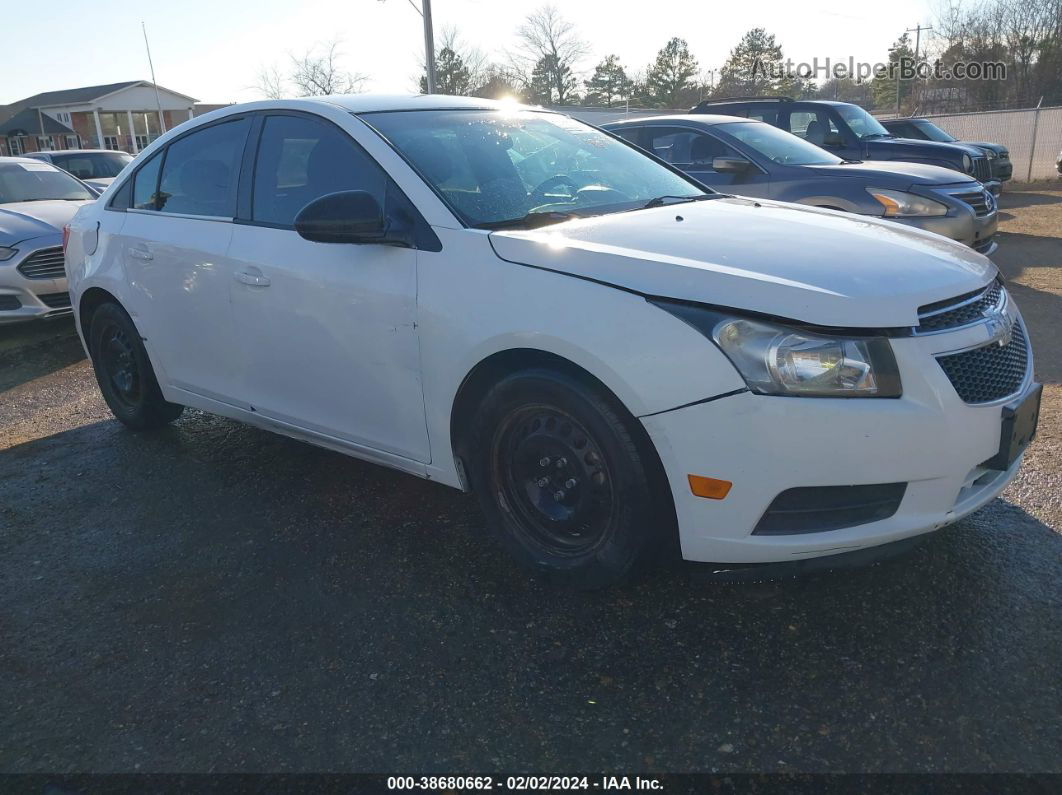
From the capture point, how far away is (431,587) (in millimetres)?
3068

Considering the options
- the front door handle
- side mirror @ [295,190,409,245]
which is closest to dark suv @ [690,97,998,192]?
the front door handle

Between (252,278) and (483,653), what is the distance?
1.98 metres

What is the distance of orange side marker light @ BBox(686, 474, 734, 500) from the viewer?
8.02 feet

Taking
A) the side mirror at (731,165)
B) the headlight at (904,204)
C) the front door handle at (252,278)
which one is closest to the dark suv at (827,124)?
the side mirror at (731,165)

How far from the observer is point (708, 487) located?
247 cm

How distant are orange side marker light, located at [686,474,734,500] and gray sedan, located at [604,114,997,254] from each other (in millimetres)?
5168

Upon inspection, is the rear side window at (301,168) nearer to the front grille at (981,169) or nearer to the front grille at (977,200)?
the front grille at (977,200)

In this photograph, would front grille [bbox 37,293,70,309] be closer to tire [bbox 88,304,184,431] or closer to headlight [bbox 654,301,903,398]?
tire [bbox 88,304,184,431]

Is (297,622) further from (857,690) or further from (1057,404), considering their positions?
(1057,404)

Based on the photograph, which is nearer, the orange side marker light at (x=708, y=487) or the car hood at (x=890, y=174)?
the orange side marker light at (x=708, y=487)

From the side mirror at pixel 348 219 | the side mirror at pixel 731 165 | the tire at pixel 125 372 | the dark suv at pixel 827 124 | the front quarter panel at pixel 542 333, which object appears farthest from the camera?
the dark suv at pixel 827 124

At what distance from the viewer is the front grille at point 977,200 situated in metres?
7.83

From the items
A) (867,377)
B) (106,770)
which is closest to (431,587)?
(106,770)

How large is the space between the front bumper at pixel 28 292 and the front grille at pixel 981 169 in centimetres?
1228
